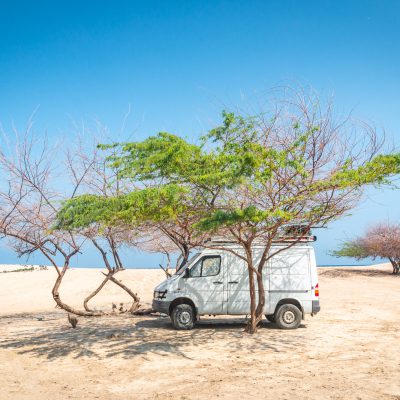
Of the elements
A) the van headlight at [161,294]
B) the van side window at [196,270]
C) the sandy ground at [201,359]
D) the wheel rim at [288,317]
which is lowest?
the sandy ground at [201,359]

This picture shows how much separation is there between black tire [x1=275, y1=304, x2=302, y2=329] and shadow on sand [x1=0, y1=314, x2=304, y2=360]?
38 centimetres

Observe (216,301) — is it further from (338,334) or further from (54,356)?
(54,356)

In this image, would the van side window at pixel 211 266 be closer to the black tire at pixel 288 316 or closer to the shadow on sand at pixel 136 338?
the shadow on sand at pixel 136 338

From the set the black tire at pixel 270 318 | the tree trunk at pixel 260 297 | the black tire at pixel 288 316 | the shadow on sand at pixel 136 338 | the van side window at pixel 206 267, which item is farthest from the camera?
the black tire at pixel 270 318

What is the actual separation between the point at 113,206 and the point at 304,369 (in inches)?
210

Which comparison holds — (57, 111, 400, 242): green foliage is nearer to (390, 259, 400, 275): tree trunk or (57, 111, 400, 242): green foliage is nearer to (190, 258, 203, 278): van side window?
(190, 258, 203, 278): van side window

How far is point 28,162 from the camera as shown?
14977mm

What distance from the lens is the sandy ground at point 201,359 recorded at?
23.6 ft

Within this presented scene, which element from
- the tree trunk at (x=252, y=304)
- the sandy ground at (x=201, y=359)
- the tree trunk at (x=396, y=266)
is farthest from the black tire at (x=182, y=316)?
the tree trunk at (x=396, y=266)

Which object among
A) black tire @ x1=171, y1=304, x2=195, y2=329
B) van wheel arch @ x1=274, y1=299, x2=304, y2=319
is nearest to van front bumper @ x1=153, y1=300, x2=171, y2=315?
black tire @ x1=171, y1=304, x2=195, y2=329

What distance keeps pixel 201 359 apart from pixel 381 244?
32391 mm

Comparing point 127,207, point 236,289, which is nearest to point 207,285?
point 236,289

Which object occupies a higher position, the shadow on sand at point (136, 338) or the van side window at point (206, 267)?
the van side window at point (206, 267)

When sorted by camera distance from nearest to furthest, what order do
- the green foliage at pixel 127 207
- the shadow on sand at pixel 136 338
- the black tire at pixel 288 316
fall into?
the green foliage at pixel 127 207, the shadow on sand at pixel 136 338, the black tire at pixel 288 316
